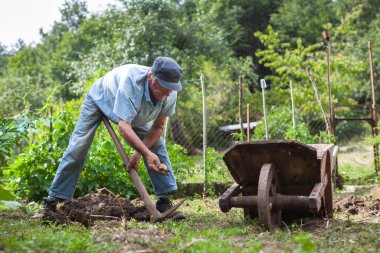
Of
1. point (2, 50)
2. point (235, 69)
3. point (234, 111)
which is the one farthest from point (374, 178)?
point (2, 50)

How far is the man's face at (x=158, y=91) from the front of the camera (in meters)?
4.13

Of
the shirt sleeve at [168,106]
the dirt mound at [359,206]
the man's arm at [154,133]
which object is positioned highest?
the shirt sleeve at [168,106]

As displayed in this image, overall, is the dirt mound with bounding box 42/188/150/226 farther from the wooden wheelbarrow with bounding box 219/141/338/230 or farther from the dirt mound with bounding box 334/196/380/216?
the dirt mound with bounding box 334/196/380/216

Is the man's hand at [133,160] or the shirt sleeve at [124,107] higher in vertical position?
the shirt sleeve at [124,107]

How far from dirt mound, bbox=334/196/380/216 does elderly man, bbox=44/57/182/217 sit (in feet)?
5.96

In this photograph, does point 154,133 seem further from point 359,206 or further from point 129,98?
→ point 359,206

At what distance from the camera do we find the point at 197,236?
11.2 feet

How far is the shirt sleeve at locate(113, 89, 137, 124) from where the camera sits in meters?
4.03

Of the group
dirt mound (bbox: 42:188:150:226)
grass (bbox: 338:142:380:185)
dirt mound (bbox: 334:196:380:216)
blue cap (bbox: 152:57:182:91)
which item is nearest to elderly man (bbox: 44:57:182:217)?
blue cap (bbox: 152:57:182:91)

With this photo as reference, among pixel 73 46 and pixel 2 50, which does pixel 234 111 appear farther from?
pixel 2 50

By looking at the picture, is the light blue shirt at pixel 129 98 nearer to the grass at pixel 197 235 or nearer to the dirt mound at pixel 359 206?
the grass at pixel 197 235

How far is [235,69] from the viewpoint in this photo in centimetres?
2091

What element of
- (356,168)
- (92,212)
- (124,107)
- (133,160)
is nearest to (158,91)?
(124,107)

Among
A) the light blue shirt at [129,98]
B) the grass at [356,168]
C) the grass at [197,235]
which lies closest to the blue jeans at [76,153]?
the light blue shirt at [129,98]
